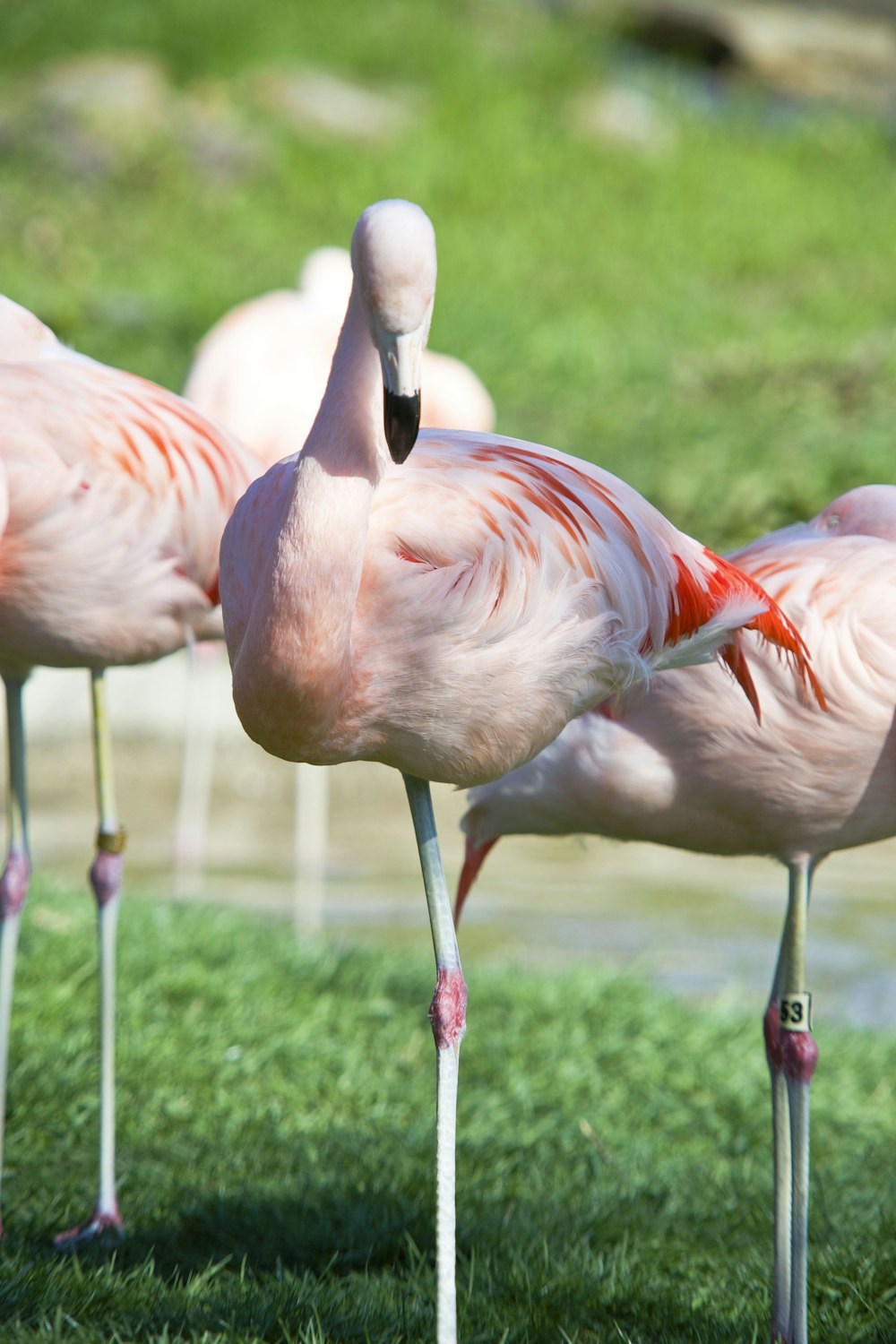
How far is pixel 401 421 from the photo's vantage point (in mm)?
1950

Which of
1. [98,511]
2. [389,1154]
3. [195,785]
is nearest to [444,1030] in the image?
[98,511]

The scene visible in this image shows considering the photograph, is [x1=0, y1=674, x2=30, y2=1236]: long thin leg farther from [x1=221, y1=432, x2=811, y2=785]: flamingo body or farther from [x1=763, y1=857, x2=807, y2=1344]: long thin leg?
[x1=763, y1=857, x2=807, y2=1344]: long thin leg

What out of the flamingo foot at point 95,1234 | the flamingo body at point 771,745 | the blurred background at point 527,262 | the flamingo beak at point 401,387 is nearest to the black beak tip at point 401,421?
the flamingo beak at point 401,387

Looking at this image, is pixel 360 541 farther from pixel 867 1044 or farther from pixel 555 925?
pixel 555 925

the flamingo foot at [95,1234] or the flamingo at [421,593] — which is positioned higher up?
the flamingo at [421,593]

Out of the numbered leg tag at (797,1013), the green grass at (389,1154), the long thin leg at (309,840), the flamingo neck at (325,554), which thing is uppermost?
the flamingo neck at (325,554)

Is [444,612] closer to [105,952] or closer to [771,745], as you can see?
[771,745]

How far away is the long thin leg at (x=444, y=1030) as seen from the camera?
2170 millimetres

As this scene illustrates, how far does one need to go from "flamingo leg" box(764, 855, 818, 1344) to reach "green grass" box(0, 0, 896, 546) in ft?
16.9

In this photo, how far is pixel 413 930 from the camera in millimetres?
5246

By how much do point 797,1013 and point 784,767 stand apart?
456 millimetres

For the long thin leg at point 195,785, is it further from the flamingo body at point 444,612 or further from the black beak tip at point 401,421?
the black beak tip at point 401,421

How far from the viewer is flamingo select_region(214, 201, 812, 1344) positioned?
1.99m

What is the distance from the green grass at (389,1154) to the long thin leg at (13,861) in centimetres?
40
